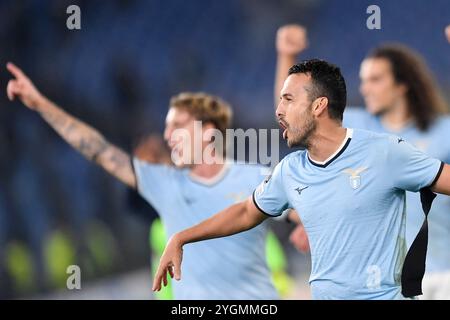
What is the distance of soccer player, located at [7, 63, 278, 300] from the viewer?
5.23 metres

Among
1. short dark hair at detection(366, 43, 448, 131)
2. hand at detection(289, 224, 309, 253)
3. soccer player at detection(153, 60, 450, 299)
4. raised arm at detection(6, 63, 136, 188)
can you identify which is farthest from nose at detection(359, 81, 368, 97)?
soccer player at detection(153, 60, 450, 299)

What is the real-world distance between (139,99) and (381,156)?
2.62 metres

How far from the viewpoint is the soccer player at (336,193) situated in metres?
3.32

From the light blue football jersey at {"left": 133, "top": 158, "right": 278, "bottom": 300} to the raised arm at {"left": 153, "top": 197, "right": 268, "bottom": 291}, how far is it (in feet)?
5.35

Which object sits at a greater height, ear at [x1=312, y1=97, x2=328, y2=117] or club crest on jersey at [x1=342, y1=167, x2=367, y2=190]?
ear at [x1=312, y1=97, x2=328, y2=117]

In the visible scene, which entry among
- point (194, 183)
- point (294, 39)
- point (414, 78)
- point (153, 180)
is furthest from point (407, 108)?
point (153, 180)

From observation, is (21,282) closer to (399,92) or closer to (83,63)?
(83,63)

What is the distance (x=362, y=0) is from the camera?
18.2 ft

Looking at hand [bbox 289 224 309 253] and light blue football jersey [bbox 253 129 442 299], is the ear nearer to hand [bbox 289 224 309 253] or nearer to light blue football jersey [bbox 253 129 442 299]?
light blue football jersey [bbox 253 129 442 299]

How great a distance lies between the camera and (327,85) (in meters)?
3.57

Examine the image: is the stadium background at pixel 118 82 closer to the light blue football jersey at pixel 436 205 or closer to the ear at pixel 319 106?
the light blue football jersey at pixel 436 205

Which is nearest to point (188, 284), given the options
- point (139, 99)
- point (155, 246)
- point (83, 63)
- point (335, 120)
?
point (155, 246)

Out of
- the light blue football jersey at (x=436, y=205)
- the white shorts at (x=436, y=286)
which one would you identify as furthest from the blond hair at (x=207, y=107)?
the white shorts at (x=436, y=286)

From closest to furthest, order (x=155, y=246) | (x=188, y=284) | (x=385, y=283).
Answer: (x=385, y=283) < (x=188, y=284) < (x=155, y=246)
